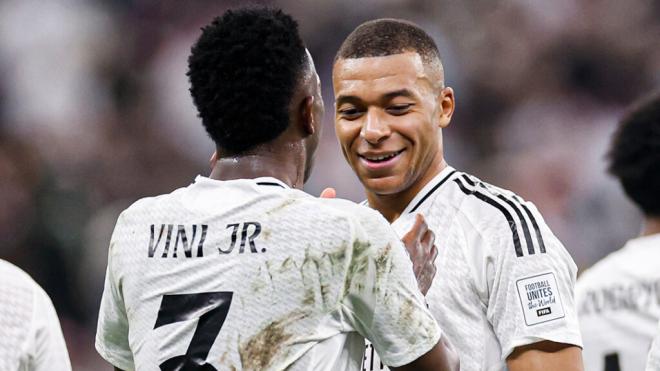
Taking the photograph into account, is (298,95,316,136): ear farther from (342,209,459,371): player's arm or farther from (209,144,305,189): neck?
(342,209,459,371): player's arm

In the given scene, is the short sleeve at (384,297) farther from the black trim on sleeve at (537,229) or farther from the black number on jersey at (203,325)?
the black trim on sleeve at (537,229)

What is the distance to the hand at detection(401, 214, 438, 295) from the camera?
286cm

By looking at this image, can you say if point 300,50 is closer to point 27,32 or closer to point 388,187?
point 388,187

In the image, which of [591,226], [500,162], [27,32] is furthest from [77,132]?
[591,226]

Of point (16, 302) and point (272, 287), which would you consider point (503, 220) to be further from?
point (16, 302)

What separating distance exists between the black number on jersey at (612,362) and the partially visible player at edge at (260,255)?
2.22m

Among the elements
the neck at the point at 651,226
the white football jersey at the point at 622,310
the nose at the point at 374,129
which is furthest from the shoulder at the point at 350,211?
the neck at the point at 651,226

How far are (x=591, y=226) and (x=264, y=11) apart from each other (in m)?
5.64

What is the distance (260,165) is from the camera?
267 cm

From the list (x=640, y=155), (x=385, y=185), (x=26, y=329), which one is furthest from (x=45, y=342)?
(x=640, y=155)

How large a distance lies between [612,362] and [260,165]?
8.39 feet

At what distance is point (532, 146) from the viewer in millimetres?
8047

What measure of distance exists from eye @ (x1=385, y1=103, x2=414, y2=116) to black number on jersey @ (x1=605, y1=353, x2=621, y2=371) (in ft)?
5.57

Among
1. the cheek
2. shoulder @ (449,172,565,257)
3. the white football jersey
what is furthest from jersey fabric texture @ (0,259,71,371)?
the white football jersey
